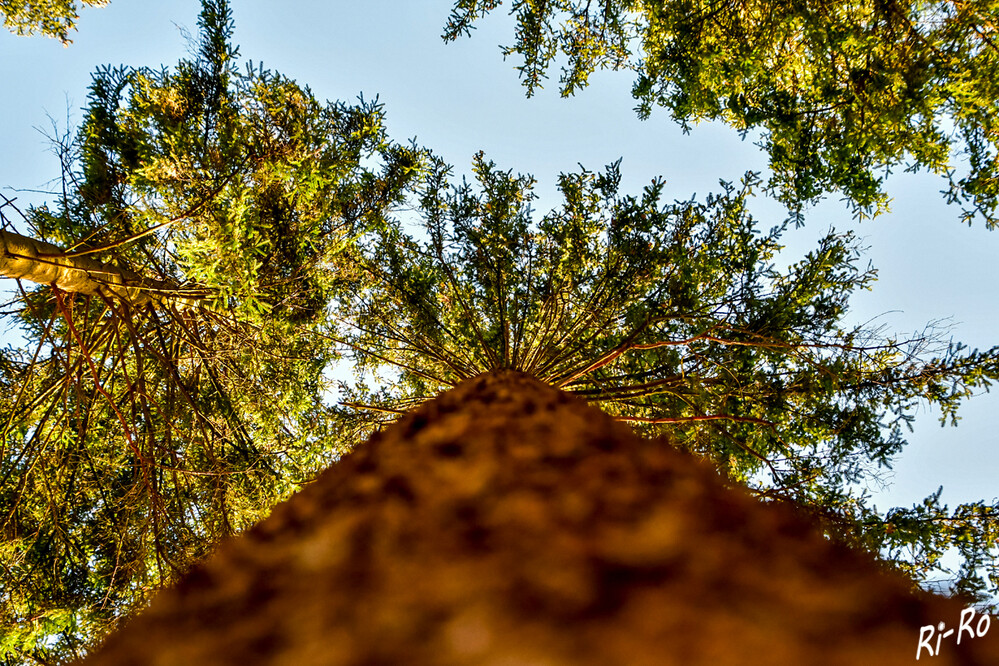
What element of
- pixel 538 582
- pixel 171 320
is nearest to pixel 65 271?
pixel 171 320

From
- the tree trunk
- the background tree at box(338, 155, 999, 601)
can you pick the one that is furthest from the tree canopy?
the tree trunk

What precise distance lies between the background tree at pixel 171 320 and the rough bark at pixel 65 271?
3cm

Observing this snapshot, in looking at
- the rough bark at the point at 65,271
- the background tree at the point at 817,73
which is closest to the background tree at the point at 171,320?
the rough bark at the point at 65,271

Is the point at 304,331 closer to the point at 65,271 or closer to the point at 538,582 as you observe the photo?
the point at 65,271

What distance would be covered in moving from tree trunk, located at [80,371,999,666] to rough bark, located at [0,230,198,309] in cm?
367

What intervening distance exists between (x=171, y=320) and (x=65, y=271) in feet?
4.37

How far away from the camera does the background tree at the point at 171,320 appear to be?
15.2ft

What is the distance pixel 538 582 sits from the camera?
81 cm

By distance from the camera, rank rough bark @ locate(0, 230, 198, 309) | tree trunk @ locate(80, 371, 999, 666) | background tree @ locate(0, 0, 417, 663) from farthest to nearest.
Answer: background tree @ locate(0, 0, 417, 663), rough bark @ locate(0, 230, 198, 309), tree trunk @ locate(80, 371, 999, 666)

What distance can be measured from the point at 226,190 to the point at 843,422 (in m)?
7.34

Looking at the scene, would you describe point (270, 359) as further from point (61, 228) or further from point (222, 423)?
point (61, 228)

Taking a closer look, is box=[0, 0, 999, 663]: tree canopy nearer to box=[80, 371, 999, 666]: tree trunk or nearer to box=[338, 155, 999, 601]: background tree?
box=[338, 155, 999, 601]: background tree

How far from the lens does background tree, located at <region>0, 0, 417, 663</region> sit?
15.2ft

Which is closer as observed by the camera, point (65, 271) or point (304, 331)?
point (65, 271)
